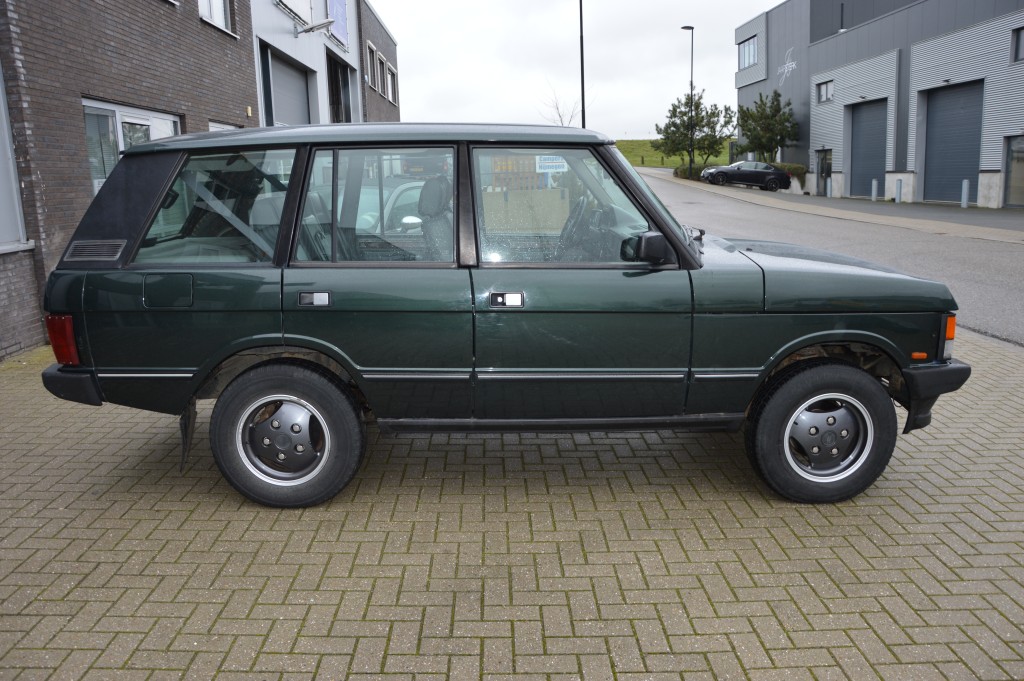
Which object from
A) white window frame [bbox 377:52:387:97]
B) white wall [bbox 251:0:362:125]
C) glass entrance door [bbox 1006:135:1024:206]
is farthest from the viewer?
white window frame [bbox 377:52:387:97]

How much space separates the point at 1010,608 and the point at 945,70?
32.8m

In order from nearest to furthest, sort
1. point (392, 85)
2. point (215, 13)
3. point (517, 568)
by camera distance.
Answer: point (517, 568) → point (215, 13) → point (392, 85)

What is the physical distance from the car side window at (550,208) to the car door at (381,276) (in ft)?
0.65

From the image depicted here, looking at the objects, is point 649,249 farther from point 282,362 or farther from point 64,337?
point 64,337

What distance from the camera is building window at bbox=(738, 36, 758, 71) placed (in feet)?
170

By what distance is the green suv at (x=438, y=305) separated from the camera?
4156 mm

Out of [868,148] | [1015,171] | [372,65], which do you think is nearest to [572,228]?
[1015,171]

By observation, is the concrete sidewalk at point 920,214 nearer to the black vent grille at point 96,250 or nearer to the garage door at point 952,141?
the garage door at point 952,141

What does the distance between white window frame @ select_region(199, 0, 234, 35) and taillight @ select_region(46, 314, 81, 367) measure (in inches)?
406

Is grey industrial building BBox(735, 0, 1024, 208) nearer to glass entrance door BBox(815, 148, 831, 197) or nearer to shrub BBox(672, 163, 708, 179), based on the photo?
glass entrance door BBox(815, 148, 831, 197)

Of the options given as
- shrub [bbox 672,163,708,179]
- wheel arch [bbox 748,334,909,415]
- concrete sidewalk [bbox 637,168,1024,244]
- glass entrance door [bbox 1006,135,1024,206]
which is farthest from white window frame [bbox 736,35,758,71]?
wheel arch [bbox 748,334,909,415]

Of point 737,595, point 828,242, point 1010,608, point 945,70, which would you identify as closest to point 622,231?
point 737,595

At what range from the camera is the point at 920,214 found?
26.8 metres

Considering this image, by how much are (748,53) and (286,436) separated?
54649 millimetres
